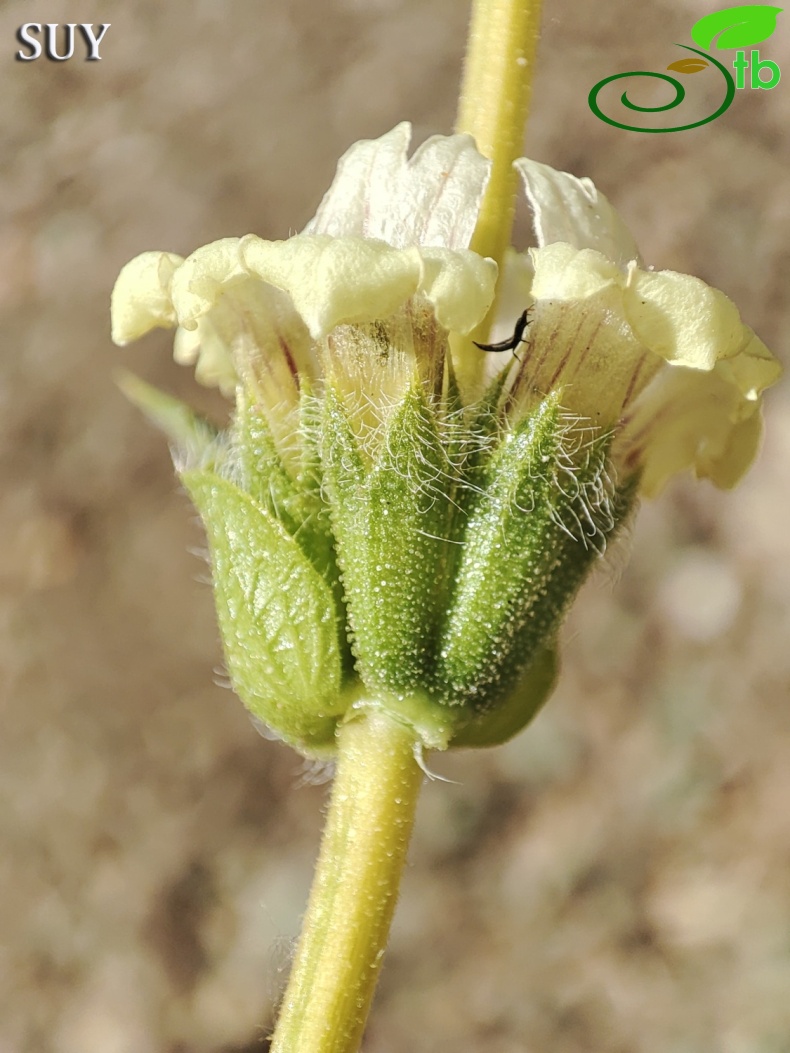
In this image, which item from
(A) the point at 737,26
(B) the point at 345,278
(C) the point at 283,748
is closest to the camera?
(B) the point at 345,278

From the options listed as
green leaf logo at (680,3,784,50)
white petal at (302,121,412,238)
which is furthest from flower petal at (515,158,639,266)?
green leaf logo at (680,3,784,50)

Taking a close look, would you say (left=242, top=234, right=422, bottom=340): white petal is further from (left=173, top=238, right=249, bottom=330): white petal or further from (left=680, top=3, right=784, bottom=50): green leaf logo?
(left=680, top=3, right=784, bottom=50): green leaf logo

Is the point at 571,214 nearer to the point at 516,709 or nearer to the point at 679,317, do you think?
the point at 679,317

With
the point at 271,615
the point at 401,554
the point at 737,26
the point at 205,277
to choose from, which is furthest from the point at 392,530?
the point at 737,26

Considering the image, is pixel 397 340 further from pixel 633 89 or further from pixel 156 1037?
pixel 633 89

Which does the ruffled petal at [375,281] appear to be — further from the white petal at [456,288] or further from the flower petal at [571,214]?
the flower petal at [571,214]

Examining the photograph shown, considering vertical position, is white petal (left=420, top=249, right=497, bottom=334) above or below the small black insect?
above

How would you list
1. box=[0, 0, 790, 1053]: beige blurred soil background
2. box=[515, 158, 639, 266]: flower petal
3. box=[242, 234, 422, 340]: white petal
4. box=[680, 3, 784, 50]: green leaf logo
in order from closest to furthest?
box=[242, 234, 422, 340]: white petal → box=[515, 158, 639, 266]: flower petal → box=[680, 3, 784, 50]: green leaf logo → box=[0, 0, 790, 1053]: beige blurred soil background
